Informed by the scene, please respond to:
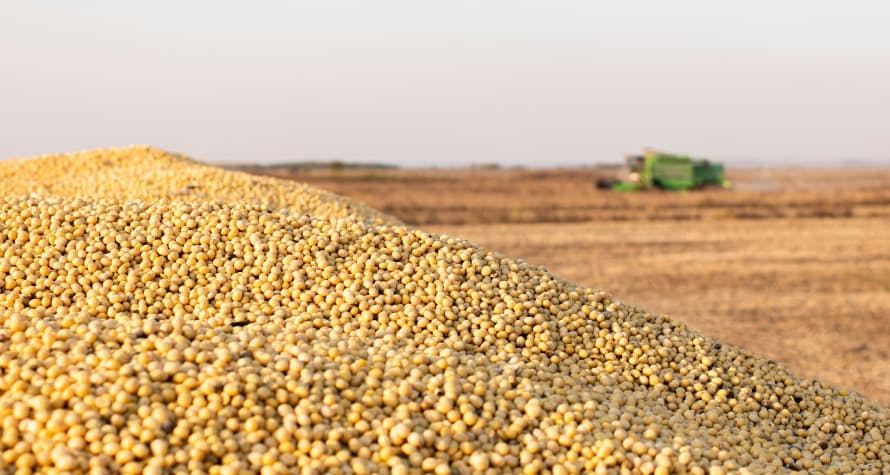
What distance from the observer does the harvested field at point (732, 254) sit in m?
7.77

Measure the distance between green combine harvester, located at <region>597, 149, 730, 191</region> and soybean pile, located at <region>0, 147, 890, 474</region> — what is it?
69.9 ft

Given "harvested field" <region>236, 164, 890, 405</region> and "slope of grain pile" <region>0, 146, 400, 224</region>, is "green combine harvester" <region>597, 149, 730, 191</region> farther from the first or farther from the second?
"slope of grain pile" <region>0, 146, 400, 224</region>

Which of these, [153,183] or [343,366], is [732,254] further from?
[343,366]

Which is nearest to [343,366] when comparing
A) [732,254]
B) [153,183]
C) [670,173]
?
[153,183]

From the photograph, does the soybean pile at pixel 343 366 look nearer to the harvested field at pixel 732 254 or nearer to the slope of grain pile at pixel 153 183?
the slope of grain pile at pixel 153 183

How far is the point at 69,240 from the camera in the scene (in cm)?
382

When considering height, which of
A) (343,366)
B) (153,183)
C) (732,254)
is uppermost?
(153,183)

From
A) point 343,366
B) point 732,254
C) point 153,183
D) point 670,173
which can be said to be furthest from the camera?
point 670,173

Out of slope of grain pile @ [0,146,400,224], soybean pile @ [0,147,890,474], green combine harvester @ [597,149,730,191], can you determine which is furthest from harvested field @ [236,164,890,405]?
slope of grain pile @ [0,146,400,224]

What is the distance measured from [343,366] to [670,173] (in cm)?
2325

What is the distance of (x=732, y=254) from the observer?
41.7ft

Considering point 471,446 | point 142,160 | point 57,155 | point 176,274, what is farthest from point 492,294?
point 57,155

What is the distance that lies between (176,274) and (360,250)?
0.92 metres

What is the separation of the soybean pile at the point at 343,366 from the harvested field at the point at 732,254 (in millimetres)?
3367
